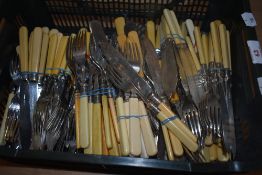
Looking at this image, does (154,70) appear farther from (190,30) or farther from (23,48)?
(23,48)

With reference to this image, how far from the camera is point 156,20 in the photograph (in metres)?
0.68

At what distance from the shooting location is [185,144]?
0.47 m

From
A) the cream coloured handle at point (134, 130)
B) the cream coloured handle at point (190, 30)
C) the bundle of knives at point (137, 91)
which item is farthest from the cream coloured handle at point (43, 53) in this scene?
the cream coloured handle at point (190, 30)

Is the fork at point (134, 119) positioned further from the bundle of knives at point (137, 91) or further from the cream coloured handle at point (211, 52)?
the cream coloured handle at point (211, 52)

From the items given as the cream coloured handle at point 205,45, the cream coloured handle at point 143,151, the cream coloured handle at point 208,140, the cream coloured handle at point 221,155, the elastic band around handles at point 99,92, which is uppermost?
the cream coloured handle at point 205,45

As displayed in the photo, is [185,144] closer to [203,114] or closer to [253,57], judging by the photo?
[203,114]

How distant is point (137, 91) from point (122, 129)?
8 centimetres

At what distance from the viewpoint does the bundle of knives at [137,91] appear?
0.48 metres

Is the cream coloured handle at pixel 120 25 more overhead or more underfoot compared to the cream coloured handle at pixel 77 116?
more overhead

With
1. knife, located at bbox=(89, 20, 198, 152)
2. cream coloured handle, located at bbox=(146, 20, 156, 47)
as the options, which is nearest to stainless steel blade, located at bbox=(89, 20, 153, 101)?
knife, located at bbox=(89, 20, 198, 152)

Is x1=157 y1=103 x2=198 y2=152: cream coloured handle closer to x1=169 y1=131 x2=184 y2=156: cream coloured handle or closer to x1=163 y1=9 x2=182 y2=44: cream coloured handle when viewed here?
x1=169 y1=131 x2=184 y2=156: cream coloured handle

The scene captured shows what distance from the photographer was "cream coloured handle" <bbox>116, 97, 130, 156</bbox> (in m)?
0.46

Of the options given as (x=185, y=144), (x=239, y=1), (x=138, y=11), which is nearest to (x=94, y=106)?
(x=185, y=144)

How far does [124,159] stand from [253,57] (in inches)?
12.3
